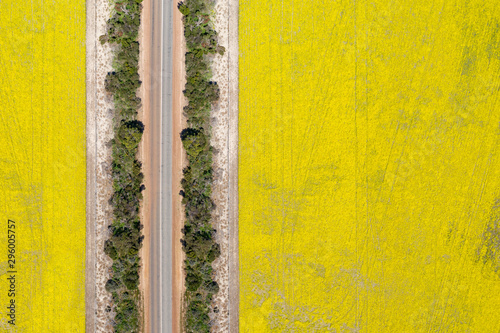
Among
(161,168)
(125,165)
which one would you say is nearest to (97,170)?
(125,165)

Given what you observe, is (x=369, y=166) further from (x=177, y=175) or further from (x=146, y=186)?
(x=146, y=186)

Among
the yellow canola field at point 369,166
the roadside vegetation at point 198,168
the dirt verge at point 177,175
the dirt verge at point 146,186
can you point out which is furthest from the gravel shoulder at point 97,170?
the yellow canola field at point 369,166

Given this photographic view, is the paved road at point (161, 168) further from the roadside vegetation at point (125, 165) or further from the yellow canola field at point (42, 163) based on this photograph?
the yellow canola field at point (42, 163)

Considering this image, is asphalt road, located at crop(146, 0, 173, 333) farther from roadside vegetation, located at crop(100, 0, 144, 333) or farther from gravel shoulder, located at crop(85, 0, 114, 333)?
gravel shoulder, located at crop(85, 0, 114, 333)

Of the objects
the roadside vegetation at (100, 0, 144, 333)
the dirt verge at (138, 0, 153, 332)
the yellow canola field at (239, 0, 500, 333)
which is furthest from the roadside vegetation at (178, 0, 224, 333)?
the roadside vegetation at (100, 0, 144, 333)

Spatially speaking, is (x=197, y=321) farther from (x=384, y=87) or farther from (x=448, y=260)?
(x=384, y=87)
